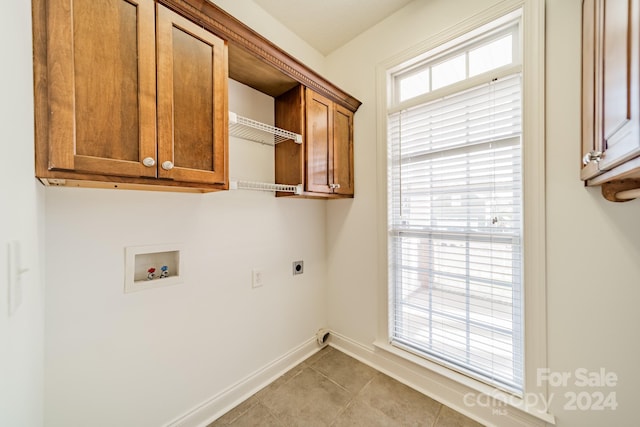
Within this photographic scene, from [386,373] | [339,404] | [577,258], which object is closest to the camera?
[577,258]

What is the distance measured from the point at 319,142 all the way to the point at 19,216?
141 centimetres

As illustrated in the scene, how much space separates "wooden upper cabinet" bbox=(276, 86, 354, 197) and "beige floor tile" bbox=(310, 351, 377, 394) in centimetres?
135

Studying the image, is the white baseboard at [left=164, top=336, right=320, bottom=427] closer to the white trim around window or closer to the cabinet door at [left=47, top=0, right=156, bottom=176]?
the white trim around window

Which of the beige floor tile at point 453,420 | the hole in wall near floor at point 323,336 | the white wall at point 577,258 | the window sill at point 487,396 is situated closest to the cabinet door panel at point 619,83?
the white wall at point 577,258

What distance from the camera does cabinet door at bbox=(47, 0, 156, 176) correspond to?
2.43ft

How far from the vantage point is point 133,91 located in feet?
2.88

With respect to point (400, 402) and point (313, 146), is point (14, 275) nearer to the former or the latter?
point (313, 146)

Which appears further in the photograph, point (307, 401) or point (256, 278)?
point (256, 278)

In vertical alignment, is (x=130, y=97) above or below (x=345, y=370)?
above

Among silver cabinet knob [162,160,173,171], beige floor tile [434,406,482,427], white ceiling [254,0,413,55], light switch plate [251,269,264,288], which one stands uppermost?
white ceiling [254,0,413,55]

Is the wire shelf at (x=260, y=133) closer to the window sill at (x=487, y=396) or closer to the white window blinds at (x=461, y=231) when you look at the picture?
the white window blinds at (x=461, y=231)

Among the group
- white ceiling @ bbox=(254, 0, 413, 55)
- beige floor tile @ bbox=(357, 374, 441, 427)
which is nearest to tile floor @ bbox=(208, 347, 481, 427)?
beige floor tile @ bbox=(357, 374, 441, 427)

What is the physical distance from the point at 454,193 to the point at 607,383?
112cm

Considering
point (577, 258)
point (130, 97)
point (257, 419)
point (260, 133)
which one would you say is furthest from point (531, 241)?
point (130, 97)
